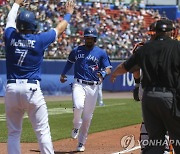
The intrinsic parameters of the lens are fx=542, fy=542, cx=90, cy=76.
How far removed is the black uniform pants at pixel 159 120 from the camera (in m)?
6.51

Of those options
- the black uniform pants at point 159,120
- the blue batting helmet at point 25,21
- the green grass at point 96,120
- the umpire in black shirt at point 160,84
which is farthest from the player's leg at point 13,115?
the green grass at point 96,120

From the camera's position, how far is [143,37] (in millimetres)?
33969

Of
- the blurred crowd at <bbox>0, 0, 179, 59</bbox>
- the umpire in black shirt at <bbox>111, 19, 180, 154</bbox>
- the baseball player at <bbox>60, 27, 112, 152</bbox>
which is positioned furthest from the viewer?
the blurred crowd at <bbox>0, 0, 179, 59</bbox>

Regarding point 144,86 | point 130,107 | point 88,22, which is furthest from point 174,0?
point 144,86

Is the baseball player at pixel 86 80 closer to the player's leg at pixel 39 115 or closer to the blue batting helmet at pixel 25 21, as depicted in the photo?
the player's leg at pixel 39 115

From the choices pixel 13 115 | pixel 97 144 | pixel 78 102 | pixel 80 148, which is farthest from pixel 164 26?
pixel 97 144

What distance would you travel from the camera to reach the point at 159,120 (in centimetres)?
671

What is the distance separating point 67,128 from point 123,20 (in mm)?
22713

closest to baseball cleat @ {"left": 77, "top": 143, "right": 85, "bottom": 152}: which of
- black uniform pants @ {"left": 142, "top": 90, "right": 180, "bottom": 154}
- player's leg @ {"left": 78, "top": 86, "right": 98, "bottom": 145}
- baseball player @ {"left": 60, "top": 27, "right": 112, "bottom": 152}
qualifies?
baseball player @ {"left": 60, "top": 27, "right": 112, "bottom": 152}

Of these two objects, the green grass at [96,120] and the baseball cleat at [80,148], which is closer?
the baseball cleat at [80,148]

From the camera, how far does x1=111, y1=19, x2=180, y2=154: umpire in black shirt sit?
650 centimetres

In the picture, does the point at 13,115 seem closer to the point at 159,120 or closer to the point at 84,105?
the point at 159,120

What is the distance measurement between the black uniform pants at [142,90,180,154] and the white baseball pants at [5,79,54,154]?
4.53 ft

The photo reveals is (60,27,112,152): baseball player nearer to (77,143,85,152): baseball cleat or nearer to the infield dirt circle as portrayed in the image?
(77,143,85,152): baseball cleat
